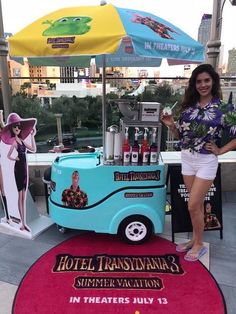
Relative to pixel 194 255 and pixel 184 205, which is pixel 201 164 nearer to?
pixel 184 205

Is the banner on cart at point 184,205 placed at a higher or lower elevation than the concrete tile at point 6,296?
higher

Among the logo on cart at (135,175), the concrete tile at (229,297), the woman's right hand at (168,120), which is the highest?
the woman's right hand at (168,120)

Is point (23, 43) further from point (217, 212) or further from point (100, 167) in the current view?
point (217, 212)

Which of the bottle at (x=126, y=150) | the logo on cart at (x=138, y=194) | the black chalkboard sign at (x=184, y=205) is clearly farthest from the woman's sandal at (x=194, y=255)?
the bottle at (x=126, y=150)

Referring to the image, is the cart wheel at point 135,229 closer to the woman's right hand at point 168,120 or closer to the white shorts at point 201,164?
the white shorts at point 201,164

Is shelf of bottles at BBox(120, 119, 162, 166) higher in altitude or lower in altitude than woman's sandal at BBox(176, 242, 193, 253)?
higher

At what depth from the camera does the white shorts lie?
2.43 m

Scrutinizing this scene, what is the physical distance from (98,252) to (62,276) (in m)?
0.45

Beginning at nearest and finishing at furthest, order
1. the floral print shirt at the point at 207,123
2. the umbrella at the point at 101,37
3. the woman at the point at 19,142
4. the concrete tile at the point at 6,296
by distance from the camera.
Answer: the concrete tile at the point at 6,296 < the umbrella at the point at 101,37 < the floral print shirt at the point at 207,123 < the woman at the point at 19,142

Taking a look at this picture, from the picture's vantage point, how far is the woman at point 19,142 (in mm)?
2840

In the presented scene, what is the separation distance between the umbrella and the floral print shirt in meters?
0.50

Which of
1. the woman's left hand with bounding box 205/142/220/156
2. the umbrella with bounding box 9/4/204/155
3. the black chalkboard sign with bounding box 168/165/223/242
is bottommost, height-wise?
the black chalkboard sign with bounding box 168/165/223/242

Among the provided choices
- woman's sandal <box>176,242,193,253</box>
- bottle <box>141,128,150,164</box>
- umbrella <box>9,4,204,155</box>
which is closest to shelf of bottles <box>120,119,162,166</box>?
bottle <box>141,128,150,164</box>

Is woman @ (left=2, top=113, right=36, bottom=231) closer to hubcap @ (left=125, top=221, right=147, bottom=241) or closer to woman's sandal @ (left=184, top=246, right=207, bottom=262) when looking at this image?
hubcap @ (left=125, top=221, right=147, bottom=241)
